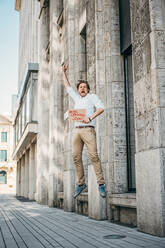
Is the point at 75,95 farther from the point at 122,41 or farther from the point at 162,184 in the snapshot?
the point at 122,41

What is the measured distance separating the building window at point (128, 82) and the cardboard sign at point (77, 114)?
16.2 ft

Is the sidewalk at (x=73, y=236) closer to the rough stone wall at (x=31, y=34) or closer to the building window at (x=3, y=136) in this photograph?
the rough stone wall at (x=31, y=34)

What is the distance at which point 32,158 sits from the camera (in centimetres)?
2738

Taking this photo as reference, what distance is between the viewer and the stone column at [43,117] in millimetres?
20234

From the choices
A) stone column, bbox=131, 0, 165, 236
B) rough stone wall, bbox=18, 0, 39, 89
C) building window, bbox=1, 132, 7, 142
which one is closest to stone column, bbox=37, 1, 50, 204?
rough stone wall, bbox=18, 0, 39, 89

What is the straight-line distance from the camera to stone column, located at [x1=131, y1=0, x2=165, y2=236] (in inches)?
274

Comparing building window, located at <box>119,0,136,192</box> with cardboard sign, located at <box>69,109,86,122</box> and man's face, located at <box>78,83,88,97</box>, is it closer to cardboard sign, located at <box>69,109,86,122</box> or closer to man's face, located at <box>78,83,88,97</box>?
man's face, located at <box>78,83,88,97</box>

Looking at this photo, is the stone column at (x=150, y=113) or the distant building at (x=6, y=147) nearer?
the stone column at (x=150, y=113)

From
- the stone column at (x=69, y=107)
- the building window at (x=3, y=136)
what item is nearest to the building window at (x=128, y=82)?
the stone column at (x=69, y=107)

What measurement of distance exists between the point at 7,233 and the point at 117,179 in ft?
11.8

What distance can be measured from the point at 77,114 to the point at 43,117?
15340mm

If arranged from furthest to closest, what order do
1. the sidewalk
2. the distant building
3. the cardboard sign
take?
the distant building
the sidewalk
the cardboard sign

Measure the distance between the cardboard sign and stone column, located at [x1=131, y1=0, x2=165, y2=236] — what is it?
86.4 inches

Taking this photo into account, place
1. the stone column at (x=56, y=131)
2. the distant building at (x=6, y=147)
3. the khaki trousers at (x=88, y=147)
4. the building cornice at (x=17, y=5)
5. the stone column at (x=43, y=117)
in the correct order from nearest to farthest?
the khaki trousers at (x=88, y=147) < the stone column at (x=56, y=131) < the stone column at (x=43, y=117) < the building cornice at (x=17, y=5) < the distant building at (x=6, y=147)
